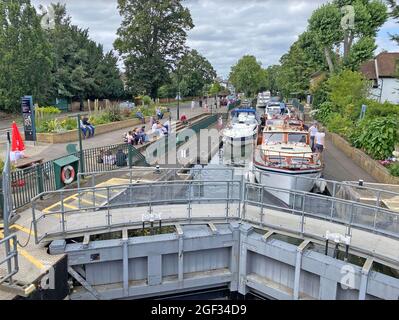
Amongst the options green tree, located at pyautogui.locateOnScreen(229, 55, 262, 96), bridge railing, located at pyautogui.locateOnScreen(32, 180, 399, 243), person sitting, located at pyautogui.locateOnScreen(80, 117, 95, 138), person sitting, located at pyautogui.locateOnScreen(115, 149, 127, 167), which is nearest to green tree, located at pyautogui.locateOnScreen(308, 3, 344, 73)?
person sitting, located at pyautogui.locateOnScreen(80, 117, 95, 138)

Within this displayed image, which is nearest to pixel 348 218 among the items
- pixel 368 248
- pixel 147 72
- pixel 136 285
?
pixel 368 248

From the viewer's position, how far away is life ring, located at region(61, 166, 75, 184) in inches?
469

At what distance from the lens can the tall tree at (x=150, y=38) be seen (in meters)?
48.4

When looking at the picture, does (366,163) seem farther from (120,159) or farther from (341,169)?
(120,159)

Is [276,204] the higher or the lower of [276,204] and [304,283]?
the higher

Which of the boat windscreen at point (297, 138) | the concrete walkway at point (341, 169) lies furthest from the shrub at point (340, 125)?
the boat windscreen at point (297, 138)

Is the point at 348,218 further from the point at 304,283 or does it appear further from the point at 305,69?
the point at 305,69

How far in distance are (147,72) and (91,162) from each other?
37430 mm

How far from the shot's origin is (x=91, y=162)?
15.3m

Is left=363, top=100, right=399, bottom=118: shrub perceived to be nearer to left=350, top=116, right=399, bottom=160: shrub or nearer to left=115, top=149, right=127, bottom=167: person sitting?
left=350, top=116, right=399, bottom=160: shrub

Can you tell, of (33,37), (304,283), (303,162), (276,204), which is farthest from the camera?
(33,37)

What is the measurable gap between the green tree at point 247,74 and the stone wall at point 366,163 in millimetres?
58502

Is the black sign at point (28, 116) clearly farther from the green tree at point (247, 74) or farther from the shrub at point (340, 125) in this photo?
the green tree at point (247, 74)

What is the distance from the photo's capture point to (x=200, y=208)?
973 cm
